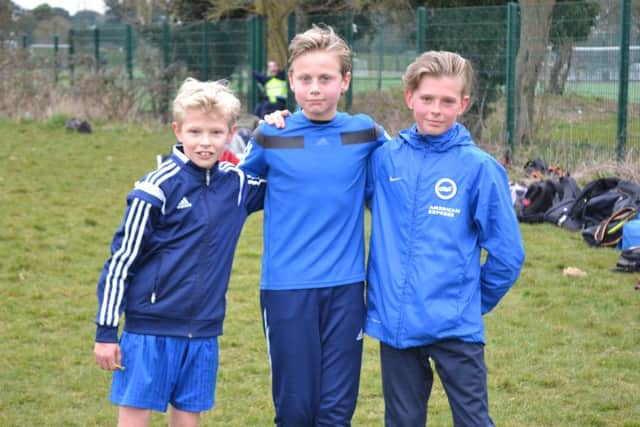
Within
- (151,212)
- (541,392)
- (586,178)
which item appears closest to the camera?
(151,212)

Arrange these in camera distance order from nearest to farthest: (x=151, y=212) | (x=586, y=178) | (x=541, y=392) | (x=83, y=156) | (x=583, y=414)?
(x=151, y=212) < (x=583, y=414) < (x=541, y=392) < (x=586, y=178) < (x=83, y=156)

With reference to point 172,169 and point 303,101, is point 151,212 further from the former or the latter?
point 303,101

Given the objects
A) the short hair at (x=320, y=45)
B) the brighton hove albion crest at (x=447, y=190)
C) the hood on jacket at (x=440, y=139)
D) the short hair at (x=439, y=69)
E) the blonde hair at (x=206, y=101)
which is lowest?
the brighton hove albion crest at (x=447, y=190)

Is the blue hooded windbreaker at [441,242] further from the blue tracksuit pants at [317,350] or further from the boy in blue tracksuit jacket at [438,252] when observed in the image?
the blue tracksuit pants at [317,350]

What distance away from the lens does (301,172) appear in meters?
3.70

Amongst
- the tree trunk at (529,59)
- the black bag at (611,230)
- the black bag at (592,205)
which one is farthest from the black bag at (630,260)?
the tree trunk at (529,59)

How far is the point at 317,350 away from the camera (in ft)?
12.1

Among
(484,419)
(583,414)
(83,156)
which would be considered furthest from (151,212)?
(83,156)

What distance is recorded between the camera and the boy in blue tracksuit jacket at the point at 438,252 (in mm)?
3516

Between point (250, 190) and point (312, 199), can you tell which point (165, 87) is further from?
point (312, 199)

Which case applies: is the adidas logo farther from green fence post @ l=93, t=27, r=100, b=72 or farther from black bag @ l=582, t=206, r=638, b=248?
green fence post @ l=93, t=27, r=100, b=72

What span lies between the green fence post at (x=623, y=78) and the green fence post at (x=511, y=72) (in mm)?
1741

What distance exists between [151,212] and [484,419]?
1.42 meters

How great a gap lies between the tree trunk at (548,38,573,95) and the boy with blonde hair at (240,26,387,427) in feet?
29.6
